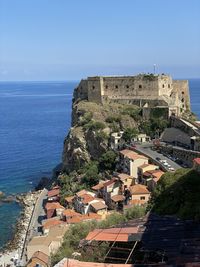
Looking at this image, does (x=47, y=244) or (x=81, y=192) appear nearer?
(x=47, y=244)

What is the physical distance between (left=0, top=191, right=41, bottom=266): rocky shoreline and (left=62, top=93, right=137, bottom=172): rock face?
5.39 m

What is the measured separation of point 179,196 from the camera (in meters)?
24.6

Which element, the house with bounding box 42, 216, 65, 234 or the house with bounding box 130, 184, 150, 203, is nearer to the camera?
the house with bounding box 42, 216, 65, 234

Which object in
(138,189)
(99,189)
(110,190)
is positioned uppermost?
(138,189)

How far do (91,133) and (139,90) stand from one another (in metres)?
8.99

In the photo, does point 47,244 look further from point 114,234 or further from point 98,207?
point 114,234

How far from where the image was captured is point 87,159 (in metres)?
48.2

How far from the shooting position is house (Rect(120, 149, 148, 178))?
132 feet

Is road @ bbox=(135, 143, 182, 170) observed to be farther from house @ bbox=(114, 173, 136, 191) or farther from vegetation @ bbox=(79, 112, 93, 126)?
vegetation @ bbox=(79, 112, 93, 126)

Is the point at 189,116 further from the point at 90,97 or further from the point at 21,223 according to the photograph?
the point at 21,223

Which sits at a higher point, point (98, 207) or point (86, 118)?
point (86, 118)

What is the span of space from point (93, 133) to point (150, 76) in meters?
10.2

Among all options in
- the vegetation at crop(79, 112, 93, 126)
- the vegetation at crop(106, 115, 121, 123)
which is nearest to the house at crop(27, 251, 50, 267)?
the vegetation at crop(106, 115, 121, 123)

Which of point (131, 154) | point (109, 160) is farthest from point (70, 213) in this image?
point (109, 160)
